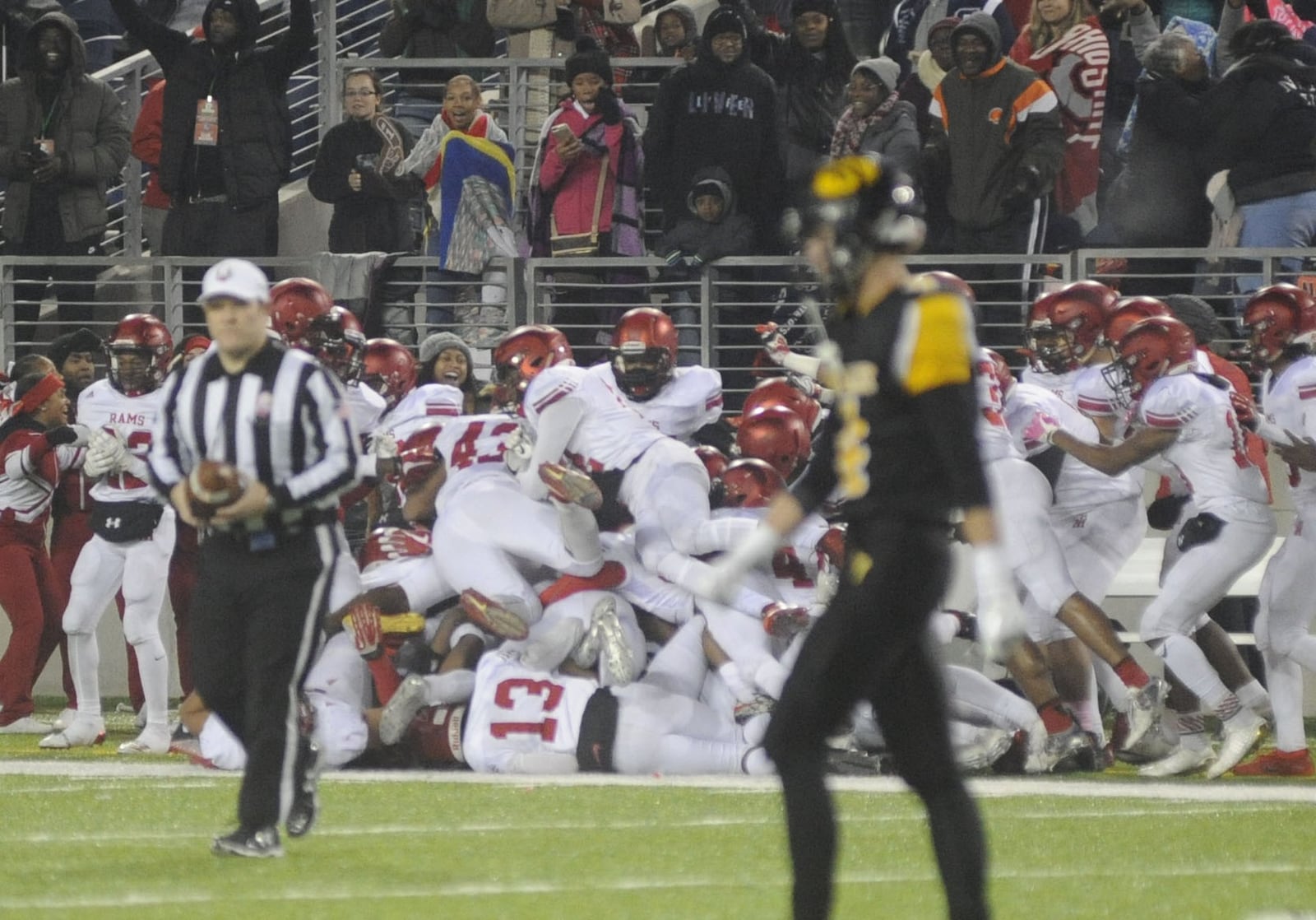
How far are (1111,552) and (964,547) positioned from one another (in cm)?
66

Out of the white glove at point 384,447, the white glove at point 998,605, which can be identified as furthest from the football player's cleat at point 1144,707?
the white glove at point 998,605

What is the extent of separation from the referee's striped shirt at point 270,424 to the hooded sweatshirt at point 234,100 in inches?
256

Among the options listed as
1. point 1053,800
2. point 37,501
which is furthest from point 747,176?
point 1053,800

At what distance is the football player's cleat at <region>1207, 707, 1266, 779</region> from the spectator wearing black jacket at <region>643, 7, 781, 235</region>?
423cm

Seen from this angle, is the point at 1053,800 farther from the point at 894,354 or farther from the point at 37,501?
the point at 37,501

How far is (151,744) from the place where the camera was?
10.0m

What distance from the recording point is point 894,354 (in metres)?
4.62

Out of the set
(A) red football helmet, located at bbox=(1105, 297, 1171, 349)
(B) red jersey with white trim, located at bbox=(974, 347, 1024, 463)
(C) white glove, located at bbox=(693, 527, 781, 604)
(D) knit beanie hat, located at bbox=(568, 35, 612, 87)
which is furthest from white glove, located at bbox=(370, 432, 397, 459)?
(C) white glove, located at bbox=(693, 527, 781, 604)

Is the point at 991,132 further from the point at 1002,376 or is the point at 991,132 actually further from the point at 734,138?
the point at 1002,376

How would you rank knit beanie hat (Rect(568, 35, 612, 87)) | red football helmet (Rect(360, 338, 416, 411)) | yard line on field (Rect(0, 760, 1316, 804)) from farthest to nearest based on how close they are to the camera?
knit beanie hat (Rect(568, 35, 612, 87))
red football helmet (Rect(360, 338, 416, 411))
yard line on field (Rect(0, 760, 1316, 804))

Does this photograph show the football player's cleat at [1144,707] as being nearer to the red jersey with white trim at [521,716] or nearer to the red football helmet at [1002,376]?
the red football helmet at [1002,376]

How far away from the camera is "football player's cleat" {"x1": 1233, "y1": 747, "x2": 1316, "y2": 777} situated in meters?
A: 9.17

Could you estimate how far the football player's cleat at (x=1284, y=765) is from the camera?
9172mm

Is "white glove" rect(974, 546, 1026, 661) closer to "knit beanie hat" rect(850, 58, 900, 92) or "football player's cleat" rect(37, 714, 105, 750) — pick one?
"football player's cleat" rect(37, 714, 105, 750)
